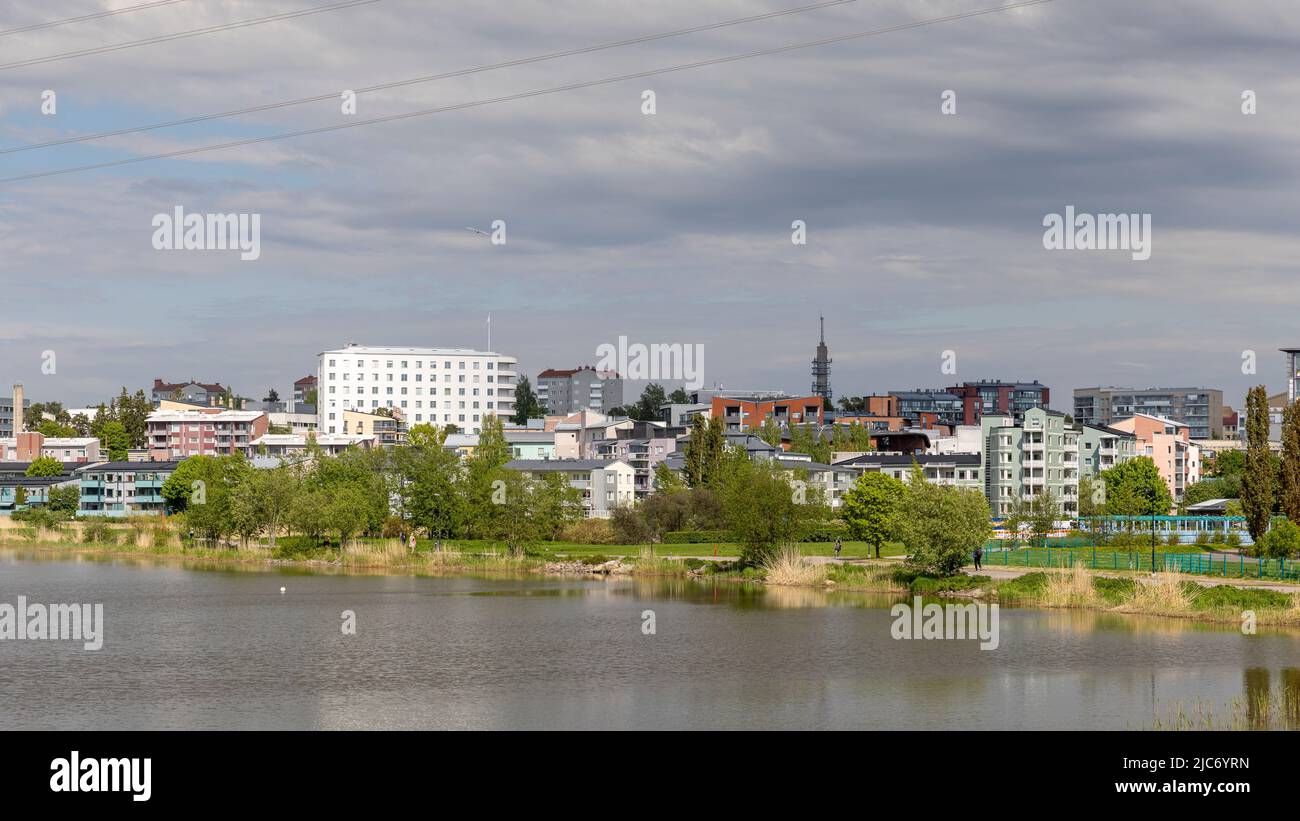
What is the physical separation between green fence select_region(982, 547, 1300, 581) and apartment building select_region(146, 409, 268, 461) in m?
126

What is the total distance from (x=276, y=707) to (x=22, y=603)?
27.7 m

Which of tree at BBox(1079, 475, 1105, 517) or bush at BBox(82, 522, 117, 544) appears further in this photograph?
tree at BBox(1079, 475, 1105, 517)

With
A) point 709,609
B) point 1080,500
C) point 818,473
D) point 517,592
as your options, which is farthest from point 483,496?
point 1080,500

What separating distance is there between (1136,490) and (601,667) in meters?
83.4

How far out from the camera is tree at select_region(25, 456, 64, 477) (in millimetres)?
144625

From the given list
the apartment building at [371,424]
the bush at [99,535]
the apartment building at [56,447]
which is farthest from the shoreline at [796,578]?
the apartment building at [371,424]

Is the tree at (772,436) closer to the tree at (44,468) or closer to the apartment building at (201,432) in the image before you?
the apartment building at (201,432)

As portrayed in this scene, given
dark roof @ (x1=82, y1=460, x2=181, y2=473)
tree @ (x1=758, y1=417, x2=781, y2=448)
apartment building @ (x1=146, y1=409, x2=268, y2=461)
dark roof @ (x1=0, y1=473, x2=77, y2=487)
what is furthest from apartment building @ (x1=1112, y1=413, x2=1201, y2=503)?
dark roof @ (x1=0, y1=473, x2=77, y2=487)

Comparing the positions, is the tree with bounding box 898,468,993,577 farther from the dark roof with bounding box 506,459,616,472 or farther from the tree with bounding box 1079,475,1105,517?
the dark roof with bounding box 506,459,616,472

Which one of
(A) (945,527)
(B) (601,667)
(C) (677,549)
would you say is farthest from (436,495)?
(B) (601,667)

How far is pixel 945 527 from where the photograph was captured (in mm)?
58625

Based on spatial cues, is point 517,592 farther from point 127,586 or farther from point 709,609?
point 127,586

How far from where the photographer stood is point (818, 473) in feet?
→ 397
